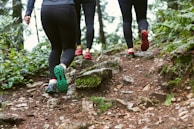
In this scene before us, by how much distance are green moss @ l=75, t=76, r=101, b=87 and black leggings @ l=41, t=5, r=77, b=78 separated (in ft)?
1.49

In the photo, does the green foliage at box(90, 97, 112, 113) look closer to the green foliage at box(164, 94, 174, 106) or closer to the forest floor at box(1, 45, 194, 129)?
the forest floor at box(1, 45, 194, 129)

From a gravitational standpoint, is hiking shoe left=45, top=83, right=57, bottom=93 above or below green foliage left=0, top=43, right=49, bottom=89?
below

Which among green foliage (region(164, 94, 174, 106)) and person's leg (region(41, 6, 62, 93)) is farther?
person's leg (region(41, 6, 62, 93))

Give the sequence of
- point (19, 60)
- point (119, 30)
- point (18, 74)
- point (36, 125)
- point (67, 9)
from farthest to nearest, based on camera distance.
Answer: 1. point (119, 30)
2. point (19, 60)
3. point (18, 74)
4. point (67, 9)
5. point (36, 125)

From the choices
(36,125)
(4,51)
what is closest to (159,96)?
(36,125)

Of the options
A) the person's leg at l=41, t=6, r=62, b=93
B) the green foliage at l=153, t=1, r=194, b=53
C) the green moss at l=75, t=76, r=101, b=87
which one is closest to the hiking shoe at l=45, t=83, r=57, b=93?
the person's leg at l=41, t=6, r=62, b=93

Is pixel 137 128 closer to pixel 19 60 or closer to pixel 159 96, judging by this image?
pixel 159 96

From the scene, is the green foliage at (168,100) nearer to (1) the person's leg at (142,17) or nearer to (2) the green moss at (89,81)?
(2) the green moss at (89,81)

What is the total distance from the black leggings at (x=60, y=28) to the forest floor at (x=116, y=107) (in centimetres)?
56

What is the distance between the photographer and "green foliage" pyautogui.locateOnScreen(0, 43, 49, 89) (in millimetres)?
5574

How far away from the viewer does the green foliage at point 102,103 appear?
14.5ft

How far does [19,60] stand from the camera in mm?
6266

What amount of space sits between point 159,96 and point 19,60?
305cm

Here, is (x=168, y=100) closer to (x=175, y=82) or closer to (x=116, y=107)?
(x=175, y=82)
